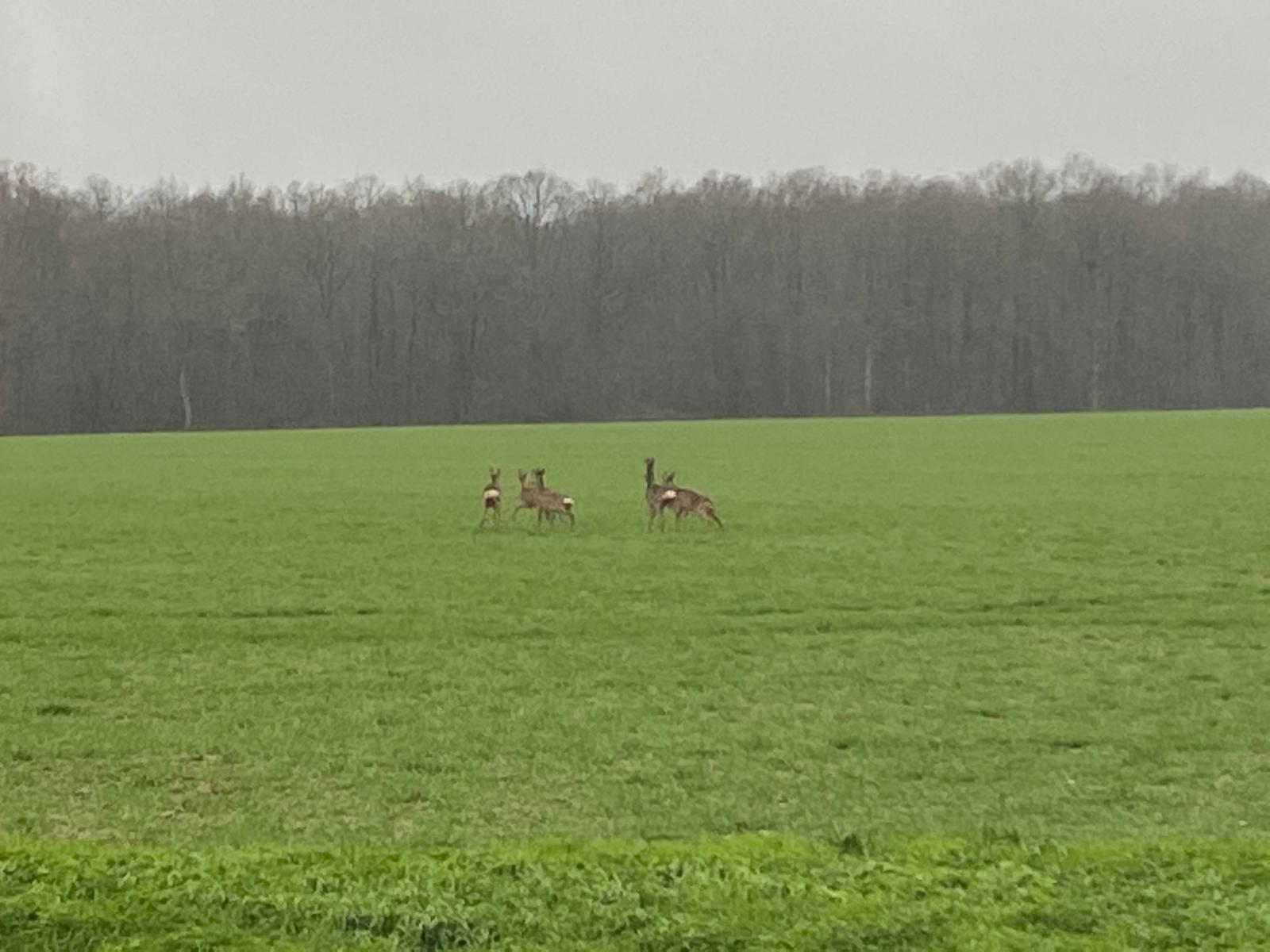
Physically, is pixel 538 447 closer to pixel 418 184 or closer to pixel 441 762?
pixel 441 762

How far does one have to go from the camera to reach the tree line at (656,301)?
97.6 meters

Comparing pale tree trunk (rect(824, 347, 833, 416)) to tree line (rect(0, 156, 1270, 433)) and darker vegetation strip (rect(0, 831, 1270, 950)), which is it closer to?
tree line (rect(0, 156, 1270, 433))

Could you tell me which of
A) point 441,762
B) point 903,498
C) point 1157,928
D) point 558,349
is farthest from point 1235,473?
point 558,349

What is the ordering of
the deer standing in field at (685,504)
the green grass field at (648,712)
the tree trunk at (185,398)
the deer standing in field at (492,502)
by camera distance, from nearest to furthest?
1. the green grass field at (648,712)
2. the deer standing in field at (685,504)
3. the deer standing in field at (492,502)
4. the tree trunk at (185,398)

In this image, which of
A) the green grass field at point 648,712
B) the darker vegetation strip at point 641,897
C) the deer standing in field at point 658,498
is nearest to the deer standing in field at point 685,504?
the deer standing in field at point 658,498

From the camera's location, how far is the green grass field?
4.36 metres

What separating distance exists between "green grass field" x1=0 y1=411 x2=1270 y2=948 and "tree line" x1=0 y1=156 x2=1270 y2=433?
249 feet

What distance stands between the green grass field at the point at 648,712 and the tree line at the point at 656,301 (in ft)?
249

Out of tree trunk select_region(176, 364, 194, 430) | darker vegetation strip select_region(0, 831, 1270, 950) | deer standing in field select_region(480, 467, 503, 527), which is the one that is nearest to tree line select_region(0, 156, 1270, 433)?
tree trunk select_region(176, 364, 194, 430)

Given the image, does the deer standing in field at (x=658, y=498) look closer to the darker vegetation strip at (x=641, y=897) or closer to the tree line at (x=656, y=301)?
the darker vegetation strip at (x=641, y=897)

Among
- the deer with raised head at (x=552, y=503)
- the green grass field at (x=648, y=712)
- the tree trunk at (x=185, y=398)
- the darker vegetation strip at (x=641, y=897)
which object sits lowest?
the green grass field at (x=648, y=712)

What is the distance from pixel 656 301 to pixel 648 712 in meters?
100

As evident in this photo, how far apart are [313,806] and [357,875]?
359cm

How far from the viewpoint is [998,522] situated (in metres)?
23.2
